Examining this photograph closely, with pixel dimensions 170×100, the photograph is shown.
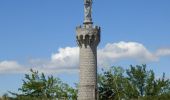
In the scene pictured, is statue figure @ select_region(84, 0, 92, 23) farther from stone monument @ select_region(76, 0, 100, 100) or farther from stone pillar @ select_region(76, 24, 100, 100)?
stone pillar @ select_region(76, 24, 100, 100)

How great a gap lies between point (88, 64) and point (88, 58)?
663 millimetres

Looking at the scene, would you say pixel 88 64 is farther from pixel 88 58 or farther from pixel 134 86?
pixel 134 86

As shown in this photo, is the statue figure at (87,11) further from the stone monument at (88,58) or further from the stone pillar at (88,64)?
the stone pillar at (88,64)

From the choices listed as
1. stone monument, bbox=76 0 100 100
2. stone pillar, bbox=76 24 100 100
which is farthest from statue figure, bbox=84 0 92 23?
stone pillar, bbox=76 24 100 100

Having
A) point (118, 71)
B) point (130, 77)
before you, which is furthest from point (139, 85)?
point (118, 71)

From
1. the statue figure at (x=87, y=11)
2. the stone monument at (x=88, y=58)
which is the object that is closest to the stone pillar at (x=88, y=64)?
the stone monument at (x=88, y=58)

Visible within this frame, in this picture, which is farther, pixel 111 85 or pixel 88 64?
pixel 111 85

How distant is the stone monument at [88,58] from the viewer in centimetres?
5241

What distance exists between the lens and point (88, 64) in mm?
52500

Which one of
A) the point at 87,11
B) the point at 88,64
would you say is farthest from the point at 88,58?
the point at 87,11

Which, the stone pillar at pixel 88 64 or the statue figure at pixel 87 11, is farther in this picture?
the statue figure at pixel 87 11

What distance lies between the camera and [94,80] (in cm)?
5259

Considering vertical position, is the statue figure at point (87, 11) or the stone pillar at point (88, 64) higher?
the statue figure at point (87, 11)

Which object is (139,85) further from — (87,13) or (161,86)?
(87,13)
